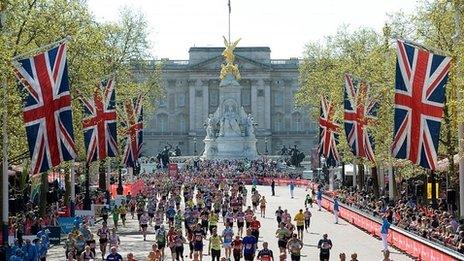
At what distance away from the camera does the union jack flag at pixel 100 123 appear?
4312cm

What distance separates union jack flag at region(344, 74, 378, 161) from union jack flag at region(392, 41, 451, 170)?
13.1 meters

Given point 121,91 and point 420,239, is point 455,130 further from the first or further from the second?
point 121,91

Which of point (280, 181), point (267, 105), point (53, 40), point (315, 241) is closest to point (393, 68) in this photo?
point (315, 241)

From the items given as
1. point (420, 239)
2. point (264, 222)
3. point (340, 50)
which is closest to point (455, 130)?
point (420, 239)

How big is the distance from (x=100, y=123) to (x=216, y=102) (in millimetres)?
121019

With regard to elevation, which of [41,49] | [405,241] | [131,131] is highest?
[41,49]

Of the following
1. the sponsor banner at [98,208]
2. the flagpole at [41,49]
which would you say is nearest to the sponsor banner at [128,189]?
the sponsor banner at [98,208]

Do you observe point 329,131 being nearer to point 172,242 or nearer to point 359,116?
point 359,116

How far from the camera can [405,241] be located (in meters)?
35.8

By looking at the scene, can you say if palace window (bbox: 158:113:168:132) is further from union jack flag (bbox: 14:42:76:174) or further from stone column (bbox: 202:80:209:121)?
union jack flag (bbox: 14:42:76:174)

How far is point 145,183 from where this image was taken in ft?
262

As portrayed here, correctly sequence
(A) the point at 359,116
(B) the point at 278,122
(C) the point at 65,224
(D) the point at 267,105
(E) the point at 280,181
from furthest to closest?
(B) the point at 278,122 < (D) the point at 267,105 < (E) the point at 280,181 < (A) the point at 359,116 < (C) the point at 65,224

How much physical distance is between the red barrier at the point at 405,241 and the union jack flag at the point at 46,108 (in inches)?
439

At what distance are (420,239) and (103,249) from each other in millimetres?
10402
